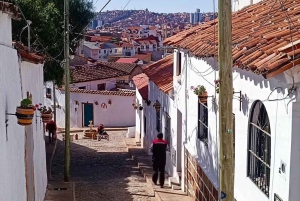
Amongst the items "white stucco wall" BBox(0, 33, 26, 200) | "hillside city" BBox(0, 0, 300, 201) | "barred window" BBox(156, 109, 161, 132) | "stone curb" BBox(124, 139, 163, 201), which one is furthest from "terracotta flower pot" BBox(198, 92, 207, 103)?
"barred window" BBox(156, 109, 161, 132)

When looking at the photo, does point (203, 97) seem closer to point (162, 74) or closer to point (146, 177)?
point (146, 177)

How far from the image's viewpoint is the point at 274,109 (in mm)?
6211

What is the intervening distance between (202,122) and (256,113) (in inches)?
152

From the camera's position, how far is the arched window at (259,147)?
6.67m

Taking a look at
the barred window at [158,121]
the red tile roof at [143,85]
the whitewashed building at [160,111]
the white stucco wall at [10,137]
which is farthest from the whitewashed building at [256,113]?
the red tile roof at [143,85]

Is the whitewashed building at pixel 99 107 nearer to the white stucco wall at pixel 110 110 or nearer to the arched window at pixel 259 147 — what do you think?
the white stucco wall at pixel 110 110

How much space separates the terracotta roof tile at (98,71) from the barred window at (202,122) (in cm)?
2208

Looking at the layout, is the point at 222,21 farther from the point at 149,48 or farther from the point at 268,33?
the point at 149,48

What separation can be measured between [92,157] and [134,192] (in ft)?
22.3

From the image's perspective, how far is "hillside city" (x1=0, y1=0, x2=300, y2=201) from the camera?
5598 mm

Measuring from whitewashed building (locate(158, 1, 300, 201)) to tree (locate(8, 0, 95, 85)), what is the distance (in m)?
7.30

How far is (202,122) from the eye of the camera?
1100 cm

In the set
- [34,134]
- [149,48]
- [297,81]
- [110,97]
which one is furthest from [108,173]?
[149,48]

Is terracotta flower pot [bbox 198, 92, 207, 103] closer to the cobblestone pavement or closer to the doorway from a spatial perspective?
the cobblestone pavement
